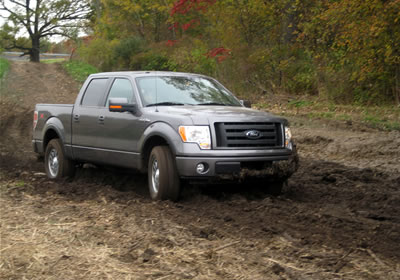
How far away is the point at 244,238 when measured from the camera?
6.23 m

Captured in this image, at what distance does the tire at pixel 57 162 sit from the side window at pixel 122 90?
4.99 ft

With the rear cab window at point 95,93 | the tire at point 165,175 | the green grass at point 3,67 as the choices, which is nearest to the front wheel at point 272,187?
the tire at point 165,175

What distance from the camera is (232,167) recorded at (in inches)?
310

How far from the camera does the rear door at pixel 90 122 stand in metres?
9.66

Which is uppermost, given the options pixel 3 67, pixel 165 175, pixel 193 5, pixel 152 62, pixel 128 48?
pixel 193 5

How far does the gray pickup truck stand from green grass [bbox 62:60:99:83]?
72.2ft

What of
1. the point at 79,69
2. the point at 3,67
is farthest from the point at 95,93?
the point at 79,69

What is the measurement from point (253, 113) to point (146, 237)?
9.20 feet

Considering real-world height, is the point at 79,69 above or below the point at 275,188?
above

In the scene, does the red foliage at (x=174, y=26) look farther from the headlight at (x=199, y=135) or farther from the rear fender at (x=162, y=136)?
the headlight at (x=199, y=135)

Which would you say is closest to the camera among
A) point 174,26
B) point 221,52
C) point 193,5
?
point 221,52

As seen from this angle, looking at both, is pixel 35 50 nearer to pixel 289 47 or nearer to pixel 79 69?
pixel 79 69

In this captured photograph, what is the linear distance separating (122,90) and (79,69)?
25988 millimetres

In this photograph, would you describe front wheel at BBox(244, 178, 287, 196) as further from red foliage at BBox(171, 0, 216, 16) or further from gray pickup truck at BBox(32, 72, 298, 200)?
red foliage at BBox(171, 0, 216, 16)
